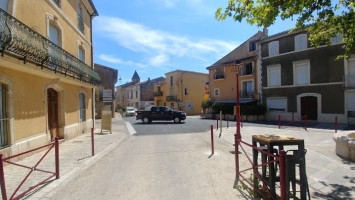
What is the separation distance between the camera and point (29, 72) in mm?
7621

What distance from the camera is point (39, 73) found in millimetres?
8070

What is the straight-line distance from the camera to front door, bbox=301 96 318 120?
19.6m

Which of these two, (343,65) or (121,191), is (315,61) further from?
(121,191)

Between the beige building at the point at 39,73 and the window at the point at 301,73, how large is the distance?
18372 millimetres

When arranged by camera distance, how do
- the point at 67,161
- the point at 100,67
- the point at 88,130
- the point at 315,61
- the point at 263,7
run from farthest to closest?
the point at 100,67 < the point at 315,61 < the point at 88,130 < the point at 67,161 < the point at 263,7

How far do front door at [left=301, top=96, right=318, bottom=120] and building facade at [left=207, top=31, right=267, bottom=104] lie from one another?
4999mm

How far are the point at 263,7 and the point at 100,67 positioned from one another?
30.8 m

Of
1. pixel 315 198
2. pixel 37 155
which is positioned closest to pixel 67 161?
pixel 37 155

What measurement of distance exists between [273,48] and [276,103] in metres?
5.76

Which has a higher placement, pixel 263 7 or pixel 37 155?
pixel 263 7

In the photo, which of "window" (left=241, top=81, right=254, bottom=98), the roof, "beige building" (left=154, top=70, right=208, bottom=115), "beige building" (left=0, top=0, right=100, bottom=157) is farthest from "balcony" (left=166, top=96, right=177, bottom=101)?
"beige building" (left=0, top=0, right=100, bottom=157)

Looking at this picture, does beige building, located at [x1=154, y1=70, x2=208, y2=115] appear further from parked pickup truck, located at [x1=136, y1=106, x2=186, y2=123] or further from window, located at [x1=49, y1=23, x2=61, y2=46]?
window, located at [x1=49, y1=23, x2=61, y2=46]

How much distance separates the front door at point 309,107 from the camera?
1958 cm

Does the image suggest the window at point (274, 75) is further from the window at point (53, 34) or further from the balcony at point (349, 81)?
the window at point (53, 34)
